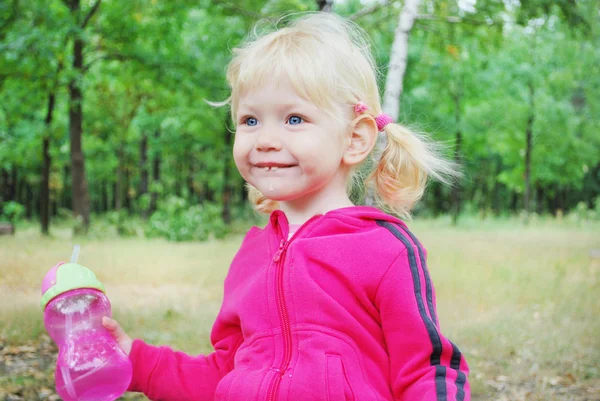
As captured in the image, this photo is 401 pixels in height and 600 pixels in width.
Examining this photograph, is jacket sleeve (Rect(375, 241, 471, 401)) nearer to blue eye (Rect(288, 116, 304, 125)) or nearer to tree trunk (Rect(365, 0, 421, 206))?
blue eye (Rect(288, 116, 304, 125))

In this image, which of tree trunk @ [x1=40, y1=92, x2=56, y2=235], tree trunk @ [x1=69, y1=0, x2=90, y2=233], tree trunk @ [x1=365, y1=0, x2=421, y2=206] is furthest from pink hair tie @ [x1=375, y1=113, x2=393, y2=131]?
tree trunk @ [x1=40, y1=92, x2=56, y2=235]

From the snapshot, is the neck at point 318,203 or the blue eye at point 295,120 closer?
the blue eye at point 295,120

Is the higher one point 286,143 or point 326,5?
point 326,5

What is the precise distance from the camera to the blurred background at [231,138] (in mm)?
4277

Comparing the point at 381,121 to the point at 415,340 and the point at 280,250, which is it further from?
the point at 415,340

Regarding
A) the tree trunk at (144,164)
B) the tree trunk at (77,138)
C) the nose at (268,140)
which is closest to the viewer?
the nose at (268,140)

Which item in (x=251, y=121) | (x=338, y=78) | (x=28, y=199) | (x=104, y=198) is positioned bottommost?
(x=104, y=198)

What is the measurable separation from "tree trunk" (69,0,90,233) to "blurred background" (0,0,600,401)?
33 millimetres

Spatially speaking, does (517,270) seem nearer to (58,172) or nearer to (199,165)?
(199,165)

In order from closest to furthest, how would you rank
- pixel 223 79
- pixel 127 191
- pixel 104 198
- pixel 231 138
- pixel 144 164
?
pixel 223 79, pixel 231 138, pixel 144 164, pixel 127 191, pixel 104 198

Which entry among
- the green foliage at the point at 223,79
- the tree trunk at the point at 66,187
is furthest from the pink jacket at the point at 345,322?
the tree trunk at the point at 66,187

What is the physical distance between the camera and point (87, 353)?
69.9 inches

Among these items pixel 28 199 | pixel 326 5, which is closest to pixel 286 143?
pixel 326 5

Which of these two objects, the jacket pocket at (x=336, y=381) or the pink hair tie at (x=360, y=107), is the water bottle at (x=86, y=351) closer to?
the jacket pocket at (x=336, y=381)
